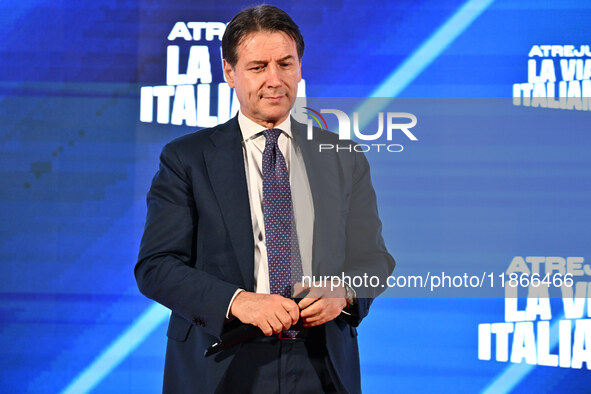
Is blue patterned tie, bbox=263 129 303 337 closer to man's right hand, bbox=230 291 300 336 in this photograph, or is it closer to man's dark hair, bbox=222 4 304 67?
man's right hand, bbox=230 291 300 336

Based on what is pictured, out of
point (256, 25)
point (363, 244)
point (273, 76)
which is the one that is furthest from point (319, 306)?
point (256, 25)

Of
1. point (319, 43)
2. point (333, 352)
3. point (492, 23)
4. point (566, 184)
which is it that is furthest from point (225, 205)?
point (492, 23)

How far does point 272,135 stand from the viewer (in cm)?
147

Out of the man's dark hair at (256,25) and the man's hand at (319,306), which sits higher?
the man's dark hair at (256,25)

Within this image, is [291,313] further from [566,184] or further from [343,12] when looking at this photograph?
[343,12]

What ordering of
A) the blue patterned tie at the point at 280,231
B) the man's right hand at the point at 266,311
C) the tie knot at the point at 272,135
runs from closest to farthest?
the man's right hand at the point at 266,311, the blue patterned tie at the point at 280,231, the tie knot at the point at 272,135

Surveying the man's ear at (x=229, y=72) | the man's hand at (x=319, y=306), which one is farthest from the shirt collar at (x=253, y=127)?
the man's hand at (x=319, y=306)

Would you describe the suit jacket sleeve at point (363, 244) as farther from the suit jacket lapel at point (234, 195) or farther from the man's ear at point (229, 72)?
the man's ear at point (229, 72)

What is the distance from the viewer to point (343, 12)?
253 centimetres

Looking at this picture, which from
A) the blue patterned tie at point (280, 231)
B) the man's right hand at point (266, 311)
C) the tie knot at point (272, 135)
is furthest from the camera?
the tie knot at point (272, 135)

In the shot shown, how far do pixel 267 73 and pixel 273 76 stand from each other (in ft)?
0.06

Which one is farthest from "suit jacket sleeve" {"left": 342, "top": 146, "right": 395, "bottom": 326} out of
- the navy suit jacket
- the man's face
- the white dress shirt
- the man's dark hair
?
the man's dark hair

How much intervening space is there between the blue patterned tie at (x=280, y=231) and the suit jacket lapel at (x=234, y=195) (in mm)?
45

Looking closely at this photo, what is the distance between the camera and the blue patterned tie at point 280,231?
1.34 meters
